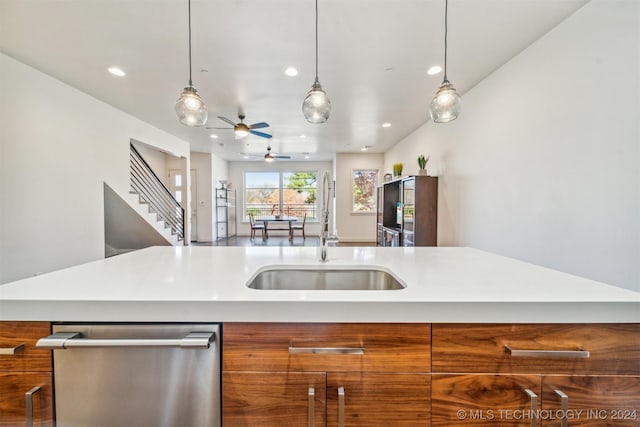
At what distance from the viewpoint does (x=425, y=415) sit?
791mm

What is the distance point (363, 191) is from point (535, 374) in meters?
7.48

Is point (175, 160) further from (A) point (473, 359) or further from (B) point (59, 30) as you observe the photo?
(A) point (473, 359)

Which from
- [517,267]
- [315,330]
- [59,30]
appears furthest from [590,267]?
[59,30]

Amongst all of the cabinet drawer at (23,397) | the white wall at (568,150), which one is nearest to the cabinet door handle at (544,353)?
the cabinet drawer at (23,397)

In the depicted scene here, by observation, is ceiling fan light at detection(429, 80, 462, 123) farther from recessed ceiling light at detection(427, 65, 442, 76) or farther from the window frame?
the window frame

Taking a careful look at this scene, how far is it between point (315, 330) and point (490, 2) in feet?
→ 8.54

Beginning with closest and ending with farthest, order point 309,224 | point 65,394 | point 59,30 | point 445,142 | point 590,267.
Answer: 1. point 65,394
2. point 590,267
3. point 59,30
4. point 445,142
5. point 309,224

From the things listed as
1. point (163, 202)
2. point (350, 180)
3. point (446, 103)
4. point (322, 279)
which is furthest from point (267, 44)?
point (350, 180)

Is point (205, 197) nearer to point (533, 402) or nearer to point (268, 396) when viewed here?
point (268, 396)

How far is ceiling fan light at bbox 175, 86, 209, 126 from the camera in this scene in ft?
6.40

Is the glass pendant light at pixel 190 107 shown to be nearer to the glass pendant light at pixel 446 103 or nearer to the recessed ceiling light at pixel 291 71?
the recessed ceiling light at pixel 291 71

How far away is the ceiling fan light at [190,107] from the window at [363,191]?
6354 mm

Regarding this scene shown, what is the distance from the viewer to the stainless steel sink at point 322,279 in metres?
1.33

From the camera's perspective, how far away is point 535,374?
785 millimetres
